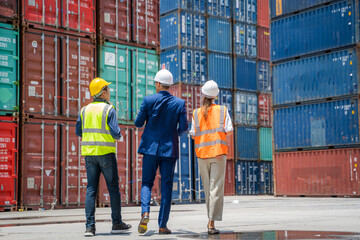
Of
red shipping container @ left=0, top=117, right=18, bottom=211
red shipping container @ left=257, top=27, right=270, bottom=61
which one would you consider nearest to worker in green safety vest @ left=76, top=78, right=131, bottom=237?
red shipping container @ left=0, top=117, right=18, bottom=211

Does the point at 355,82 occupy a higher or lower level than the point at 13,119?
higher

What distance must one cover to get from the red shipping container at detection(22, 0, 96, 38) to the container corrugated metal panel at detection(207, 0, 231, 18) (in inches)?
527

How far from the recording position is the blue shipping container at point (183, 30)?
87.8ft

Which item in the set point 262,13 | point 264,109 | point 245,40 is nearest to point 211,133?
point 245,40

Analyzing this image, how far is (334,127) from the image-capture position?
22.9 metres

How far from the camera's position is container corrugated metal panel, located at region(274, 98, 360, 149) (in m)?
22.4

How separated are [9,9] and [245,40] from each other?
1825 centimetres

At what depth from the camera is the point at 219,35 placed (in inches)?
1139

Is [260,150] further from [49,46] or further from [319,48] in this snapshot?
[49,46]

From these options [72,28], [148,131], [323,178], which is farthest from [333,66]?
[148,131]

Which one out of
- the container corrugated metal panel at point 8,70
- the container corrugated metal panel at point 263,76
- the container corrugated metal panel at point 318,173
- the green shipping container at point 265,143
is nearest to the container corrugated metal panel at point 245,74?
the container corrugated metal panel at point 263,76

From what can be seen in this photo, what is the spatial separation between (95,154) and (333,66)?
18695 mm

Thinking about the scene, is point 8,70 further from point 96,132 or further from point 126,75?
point 96,132

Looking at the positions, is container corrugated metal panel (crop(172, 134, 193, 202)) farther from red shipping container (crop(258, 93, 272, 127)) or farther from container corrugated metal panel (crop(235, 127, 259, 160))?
red shipping container (crop(258, 93, 272, 127))
